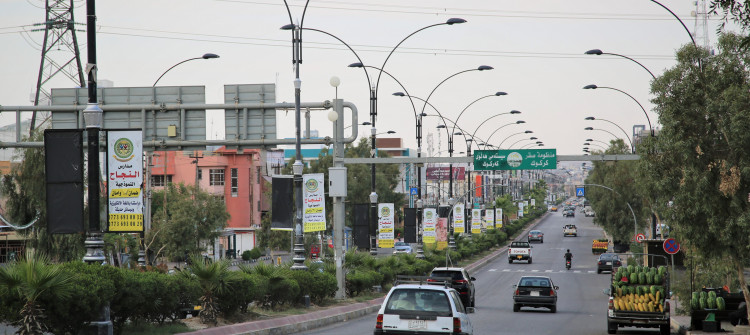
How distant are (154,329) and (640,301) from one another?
13.1 meters

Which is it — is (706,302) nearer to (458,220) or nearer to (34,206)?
(34,206)

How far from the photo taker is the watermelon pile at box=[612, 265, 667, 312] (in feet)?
74.8

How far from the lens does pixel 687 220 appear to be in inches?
851

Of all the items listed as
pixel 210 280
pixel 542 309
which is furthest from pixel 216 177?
pixel 210 280

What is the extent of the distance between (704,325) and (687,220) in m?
2.90

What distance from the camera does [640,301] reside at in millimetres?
22938

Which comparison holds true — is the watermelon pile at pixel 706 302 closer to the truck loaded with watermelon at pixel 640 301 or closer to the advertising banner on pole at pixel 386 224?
the truck loaded with watermelon at pixel 640 301

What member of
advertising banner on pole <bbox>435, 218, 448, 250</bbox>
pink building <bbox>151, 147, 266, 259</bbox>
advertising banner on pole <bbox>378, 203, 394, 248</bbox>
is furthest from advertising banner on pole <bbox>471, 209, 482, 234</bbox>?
advertising banner on pole <bbox>378, 203, 394, 248</bbox>

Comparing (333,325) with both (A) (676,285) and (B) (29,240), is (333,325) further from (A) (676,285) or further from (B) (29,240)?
(B) (29,240)

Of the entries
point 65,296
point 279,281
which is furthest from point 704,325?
point 65,296

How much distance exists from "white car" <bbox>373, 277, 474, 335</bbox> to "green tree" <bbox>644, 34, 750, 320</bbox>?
338 inches

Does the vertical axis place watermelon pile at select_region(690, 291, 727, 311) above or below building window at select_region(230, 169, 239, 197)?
below

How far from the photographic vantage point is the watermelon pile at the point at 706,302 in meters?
22.4

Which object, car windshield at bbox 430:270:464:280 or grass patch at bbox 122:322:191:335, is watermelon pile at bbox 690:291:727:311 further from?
grass patch at bbox 122:322:191:335
